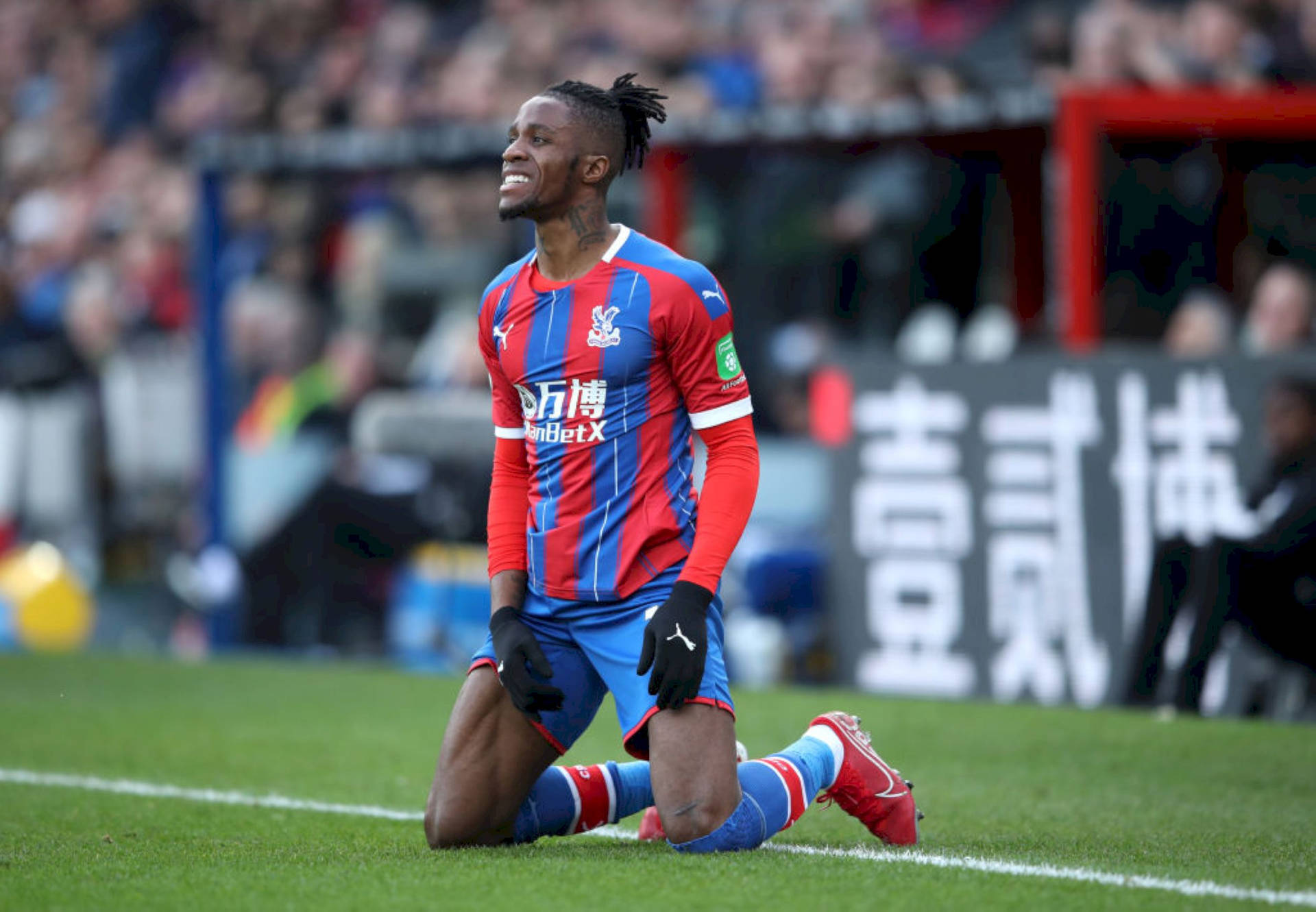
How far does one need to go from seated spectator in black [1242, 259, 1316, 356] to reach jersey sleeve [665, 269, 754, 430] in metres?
4.81

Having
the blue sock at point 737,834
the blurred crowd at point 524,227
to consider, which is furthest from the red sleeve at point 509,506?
the blurred crowd at point 524,227

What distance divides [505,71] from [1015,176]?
4449mm

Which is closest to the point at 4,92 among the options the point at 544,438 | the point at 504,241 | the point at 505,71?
the point at 505,71

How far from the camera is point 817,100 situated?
11938 millimetres

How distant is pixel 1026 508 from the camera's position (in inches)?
336

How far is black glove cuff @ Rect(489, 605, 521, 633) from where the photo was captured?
191 inches

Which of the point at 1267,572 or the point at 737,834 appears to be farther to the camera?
the point at 1267,572

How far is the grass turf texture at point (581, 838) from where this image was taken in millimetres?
4234

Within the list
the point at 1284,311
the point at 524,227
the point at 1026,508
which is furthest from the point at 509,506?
the point at 524,227

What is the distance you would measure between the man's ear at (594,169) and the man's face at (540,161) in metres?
0.03

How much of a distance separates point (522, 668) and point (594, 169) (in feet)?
4.10

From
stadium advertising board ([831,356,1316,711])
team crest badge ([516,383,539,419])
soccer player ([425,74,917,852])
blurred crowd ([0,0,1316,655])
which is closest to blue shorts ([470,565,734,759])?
soccer player ([425,74,917,852])

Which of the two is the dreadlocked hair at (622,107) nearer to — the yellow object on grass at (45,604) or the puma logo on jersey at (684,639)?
the puma logo on jersey at (684,639)

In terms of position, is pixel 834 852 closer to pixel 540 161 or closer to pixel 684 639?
pixel 684 639
